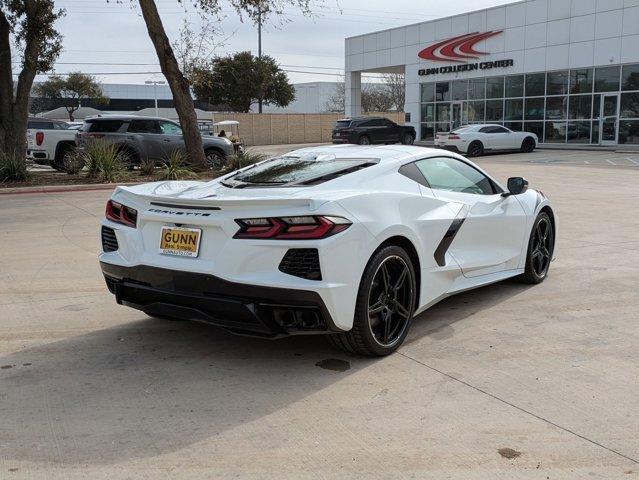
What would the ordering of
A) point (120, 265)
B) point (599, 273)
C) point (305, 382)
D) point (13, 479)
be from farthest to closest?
point (599, 273), point (120, 265), point (305, 382), point (13, 479)

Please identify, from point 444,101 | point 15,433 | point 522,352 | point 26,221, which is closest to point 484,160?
point 444,101

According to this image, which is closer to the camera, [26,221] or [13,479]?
[13,479]

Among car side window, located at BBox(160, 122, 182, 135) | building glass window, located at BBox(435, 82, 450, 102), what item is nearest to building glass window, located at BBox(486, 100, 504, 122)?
building glass window, located at BBox(435, 82, 450, 102)

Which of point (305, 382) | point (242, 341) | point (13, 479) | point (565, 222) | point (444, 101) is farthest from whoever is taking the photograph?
point (444, 101)

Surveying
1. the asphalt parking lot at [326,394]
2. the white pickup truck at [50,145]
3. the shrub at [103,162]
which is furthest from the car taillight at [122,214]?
the white pickup truck at [50,145]

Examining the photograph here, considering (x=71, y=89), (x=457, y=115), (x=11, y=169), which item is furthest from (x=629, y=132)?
(x=71, y=89)

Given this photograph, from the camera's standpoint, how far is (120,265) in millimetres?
4703

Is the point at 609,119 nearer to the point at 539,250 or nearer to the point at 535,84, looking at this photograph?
the point at 535,84

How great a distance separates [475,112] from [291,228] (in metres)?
37.9

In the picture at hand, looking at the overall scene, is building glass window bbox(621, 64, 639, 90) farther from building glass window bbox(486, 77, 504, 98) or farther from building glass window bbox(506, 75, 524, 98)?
building glass window bbox(486, 77, 504, 98)

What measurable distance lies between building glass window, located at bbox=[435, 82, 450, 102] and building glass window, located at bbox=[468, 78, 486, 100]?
1743mm

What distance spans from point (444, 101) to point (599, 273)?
3601 cm

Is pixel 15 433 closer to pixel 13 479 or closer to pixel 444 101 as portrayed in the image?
pixel 13 479

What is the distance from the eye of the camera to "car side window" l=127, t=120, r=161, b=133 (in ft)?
65.4
